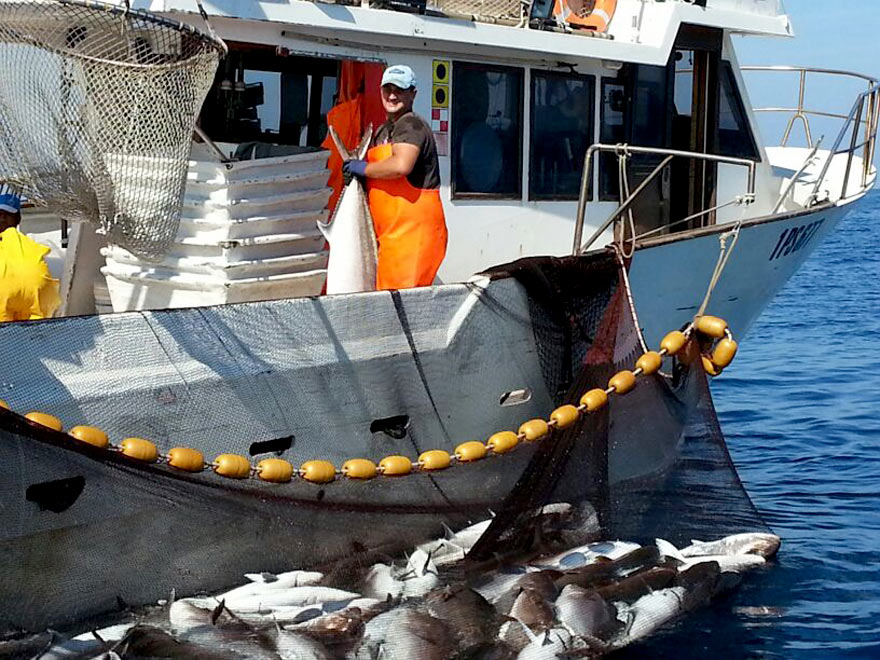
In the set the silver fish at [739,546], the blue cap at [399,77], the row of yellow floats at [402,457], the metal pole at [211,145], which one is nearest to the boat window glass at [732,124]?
the row of yellow floats at [402,457]

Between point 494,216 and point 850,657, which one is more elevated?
point 494,216

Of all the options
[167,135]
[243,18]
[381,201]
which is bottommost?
[381,201]

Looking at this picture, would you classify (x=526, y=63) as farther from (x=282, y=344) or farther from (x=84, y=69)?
(x=84, y=69)

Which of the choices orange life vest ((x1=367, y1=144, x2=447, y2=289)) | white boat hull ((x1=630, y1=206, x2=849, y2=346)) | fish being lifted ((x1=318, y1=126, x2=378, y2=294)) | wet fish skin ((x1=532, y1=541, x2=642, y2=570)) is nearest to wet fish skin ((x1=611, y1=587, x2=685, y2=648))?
wet fish skin ((x1=532, y1=541, x2=642, y2=570))

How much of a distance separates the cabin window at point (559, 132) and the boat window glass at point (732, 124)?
143 cm

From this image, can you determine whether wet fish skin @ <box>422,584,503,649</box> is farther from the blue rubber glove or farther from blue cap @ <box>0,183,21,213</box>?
blue cap @ <box>0,183,21,213</box>

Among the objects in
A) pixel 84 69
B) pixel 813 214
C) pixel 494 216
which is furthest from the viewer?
pixel 813 214

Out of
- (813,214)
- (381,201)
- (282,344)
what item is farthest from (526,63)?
(282,344)

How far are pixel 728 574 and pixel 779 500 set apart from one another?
2.66m

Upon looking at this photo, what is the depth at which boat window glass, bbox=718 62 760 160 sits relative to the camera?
30.8ft

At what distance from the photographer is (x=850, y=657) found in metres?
6.39

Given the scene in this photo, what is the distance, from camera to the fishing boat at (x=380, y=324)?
5.09 meters

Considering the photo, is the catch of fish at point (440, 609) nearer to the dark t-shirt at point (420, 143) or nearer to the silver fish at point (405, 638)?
the silver fish at point (405, 638)

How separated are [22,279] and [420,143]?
217 centimetres
